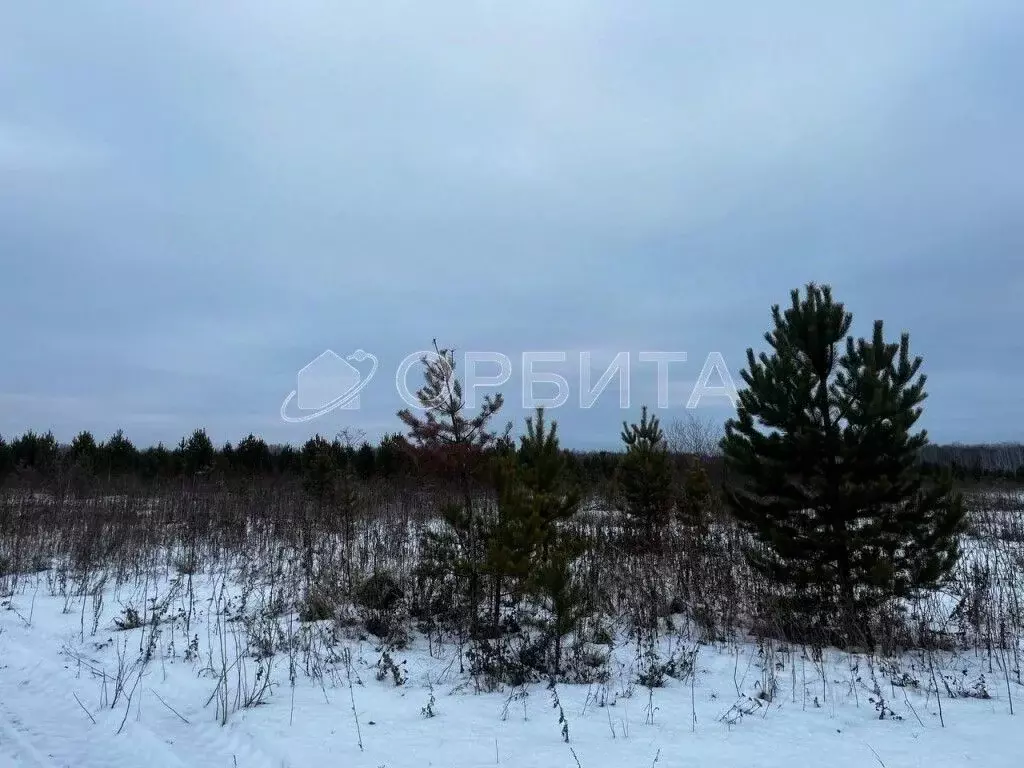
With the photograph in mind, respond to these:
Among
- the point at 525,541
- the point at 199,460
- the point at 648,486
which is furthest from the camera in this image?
the point at 199,460

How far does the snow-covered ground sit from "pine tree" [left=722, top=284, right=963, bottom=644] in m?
0.95

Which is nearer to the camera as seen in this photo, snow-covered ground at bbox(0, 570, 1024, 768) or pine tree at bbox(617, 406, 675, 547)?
snow-covered ground at bbox(0, 570, 1024, 768)

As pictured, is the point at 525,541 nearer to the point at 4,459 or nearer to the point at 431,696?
the point at 431,696

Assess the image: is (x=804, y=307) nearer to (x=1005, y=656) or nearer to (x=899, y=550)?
(x=899, y=550)

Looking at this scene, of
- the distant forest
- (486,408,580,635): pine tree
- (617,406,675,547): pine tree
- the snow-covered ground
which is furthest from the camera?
the distant forest

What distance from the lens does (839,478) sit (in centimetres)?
728

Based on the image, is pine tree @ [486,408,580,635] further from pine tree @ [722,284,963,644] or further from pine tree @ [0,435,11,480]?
pine tree @ [0,435,11,480]

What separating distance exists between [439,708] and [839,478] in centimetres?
498

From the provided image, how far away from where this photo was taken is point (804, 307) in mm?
7738

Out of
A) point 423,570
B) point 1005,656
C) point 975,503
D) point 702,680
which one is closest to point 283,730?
point 423,570

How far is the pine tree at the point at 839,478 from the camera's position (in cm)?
701

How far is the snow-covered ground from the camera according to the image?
4.11 meters

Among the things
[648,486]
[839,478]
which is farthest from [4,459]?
[839,478]

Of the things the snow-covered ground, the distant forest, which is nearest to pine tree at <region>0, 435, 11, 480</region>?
the distant forest
